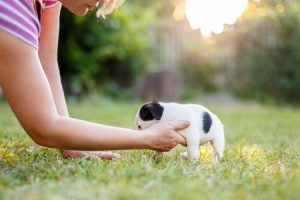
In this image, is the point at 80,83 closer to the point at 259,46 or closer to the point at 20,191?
the point at 259,46

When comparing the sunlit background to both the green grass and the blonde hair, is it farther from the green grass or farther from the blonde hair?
the green grass

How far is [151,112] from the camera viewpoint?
9.31 ft

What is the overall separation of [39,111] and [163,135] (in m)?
0.64

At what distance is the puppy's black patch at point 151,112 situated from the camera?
284cm

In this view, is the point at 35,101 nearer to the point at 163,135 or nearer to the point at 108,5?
the point at 163,135

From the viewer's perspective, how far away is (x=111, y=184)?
200cm

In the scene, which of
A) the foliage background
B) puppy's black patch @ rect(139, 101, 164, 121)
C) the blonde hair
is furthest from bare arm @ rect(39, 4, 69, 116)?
the foliage background

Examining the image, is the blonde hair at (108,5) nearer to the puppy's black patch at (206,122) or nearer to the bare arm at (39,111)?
the bare arm at (39,111)

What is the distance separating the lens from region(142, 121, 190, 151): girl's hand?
8.57ft

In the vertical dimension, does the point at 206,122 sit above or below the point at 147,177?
below

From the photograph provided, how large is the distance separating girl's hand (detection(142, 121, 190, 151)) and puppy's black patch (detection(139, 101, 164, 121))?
13 cm

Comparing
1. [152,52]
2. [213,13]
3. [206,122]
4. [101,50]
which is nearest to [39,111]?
[206,122]

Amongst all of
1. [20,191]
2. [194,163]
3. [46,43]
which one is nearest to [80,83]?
[46,43]

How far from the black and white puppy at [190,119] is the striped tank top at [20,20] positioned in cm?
74
